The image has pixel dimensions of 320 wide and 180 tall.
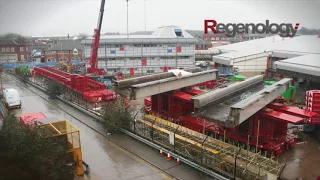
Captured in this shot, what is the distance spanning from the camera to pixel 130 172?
5.93m

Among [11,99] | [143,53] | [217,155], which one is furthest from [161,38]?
[217,155]

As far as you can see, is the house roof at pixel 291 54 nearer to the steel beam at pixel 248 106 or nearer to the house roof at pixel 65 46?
the steel beam at pixel 248 106

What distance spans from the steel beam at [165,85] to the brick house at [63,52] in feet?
72.3

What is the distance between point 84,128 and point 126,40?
42.4 feet

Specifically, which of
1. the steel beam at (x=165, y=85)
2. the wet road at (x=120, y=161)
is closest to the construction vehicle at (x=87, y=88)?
the wet road at (x=120, y=161)

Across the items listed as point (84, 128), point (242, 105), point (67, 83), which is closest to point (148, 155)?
point (242, 105)

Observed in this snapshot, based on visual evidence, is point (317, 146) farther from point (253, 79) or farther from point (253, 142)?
point (253, 79)

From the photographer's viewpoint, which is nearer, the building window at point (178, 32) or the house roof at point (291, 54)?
the house roof at point (291, 54)

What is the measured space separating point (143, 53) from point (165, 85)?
13342 mm

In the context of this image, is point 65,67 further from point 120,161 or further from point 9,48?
point 9,48

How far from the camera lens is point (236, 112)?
5.66 meters

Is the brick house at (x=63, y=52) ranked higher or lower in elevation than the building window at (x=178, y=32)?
lower

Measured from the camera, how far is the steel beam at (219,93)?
21.5 ft

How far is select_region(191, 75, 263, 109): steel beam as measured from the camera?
258 inches
